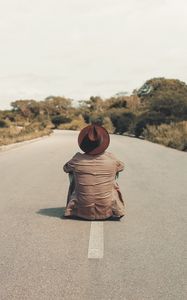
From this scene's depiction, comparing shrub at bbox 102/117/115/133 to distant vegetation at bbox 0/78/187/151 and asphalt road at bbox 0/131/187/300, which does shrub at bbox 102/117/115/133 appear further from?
asphalt road at bbox 0/131/187/300

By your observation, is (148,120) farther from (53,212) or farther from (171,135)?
(53,212)

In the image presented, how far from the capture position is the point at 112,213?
7.96 metres

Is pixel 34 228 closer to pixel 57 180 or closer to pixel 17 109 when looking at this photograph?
pixel 57 180

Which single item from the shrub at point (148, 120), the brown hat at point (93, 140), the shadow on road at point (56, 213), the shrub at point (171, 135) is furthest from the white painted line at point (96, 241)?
the shrub at point (148, 120)

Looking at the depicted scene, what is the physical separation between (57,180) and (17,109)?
5207 inches

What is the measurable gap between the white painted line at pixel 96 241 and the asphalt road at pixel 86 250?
59 mm

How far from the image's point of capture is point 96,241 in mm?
6660

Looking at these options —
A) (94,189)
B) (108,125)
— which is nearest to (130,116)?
(108,125)

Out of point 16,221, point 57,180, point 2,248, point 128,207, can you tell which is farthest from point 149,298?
point 57,180

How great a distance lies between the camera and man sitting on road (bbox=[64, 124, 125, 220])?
7.89 meters

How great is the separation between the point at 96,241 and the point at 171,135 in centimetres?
3017

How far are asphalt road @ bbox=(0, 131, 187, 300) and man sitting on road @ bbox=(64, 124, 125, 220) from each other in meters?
0.19

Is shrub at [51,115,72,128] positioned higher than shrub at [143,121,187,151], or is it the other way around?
shrub at [143,121,187,151]

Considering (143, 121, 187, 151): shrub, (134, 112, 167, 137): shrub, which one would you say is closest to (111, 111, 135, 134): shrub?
(134, 112, 167, 137): shrub
